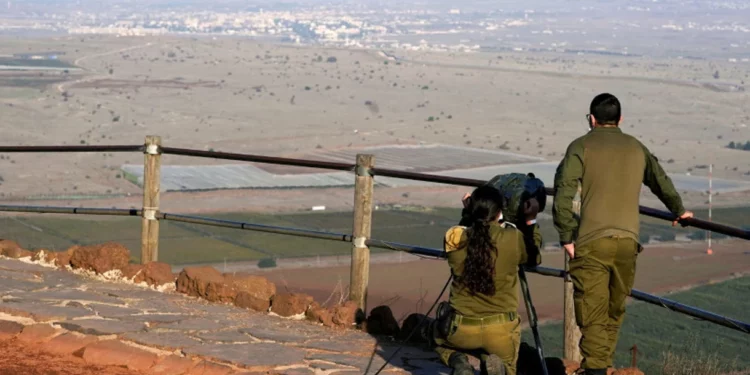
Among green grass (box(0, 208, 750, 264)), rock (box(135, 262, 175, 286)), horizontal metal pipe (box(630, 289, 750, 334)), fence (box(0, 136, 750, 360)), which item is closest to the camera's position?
horizontal metal pipe (box(630, 289, 750, 334))

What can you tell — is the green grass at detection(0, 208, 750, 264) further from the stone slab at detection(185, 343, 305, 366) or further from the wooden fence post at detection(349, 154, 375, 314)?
the stone slab at detection(185, 343, 305, 366)

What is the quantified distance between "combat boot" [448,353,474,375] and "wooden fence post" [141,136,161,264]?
13.5ft

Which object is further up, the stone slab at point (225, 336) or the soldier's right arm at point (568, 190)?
the soldier's right arm at point (568, 190)

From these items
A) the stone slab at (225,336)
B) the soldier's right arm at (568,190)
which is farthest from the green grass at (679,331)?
the soldier's right arm at (568,190)

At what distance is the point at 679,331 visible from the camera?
30.7 m

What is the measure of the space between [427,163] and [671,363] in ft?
259

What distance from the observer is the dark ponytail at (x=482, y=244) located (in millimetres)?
5727

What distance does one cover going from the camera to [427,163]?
89125 millimetres

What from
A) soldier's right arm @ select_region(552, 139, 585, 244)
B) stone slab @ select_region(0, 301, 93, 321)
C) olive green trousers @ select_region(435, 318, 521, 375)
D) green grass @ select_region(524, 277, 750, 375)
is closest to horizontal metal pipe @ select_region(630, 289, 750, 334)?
soldier's right arm @ select_region(552, 139, 585, 244)

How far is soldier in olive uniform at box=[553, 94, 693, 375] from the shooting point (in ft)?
19.4

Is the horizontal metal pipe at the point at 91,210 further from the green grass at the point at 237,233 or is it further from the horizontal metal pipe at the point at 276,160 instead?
the green grass at the point at 237,233

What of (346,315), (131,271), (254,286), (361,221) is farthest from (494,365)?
(131,271)

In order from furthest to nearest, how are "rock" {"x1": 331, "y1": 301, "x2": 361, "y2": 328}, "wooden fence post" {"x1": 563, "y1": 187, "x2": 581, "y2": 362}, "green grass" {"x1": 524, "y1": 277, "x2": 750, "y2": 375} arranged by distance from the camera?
1. "green grass" {"x1": 524, "y1": 277, "x2": 750, "y2": 375}
2. "rock" {"x1": 331, "y1": 301, "x2": 361, "y2": 328}
3. "wooden fence post" {"x1": 563, "y1": 187, "x2": 581, "y2": 362}

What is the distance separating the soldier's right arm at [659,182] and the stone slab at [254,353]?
2.22m
